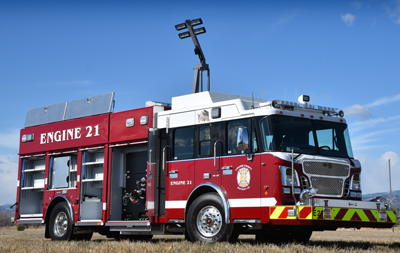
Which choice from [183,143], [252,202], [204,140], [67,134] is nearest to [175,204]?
[183,143]

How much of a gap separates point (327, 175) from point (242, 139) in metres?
1.92

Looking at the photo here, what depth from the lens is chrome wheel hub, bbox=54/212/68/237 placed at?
14367 millimetres

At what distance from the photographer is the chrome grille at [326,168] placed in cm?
998

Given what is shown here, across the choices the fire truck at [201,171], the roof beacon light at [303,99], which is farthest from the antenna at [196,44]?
the roof beacon light at [303,99]

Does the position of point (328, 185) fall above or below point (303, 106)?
below

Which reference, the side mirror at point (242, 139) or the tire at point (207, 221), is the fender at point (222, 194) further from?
the side mirror at point (242, 139)

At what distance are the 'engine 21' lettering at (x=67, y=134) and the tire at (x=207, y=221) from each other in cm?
432

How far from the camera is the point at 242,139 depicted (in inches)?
390

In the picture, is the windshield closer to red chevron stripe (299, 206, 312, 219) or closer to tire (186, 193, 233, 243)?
red chevron stripe (299, 206, 312, 219)

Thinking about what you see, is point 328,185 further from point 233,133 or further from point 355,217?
point 233,133

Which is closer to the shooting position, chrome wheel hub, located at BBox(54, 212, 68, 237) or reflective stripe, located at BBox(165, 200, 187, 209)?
reflective stripe, located at BBox(165, 200, 187, 209)

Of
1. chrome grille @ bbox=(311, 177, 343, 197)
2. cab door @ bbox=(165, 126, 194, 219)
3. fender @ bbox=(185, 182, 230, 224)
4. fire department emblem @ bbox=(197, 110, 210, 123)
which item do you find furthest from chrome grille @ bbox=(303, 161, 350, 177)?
cab door @ bbox=(165, 126, 194, 219)

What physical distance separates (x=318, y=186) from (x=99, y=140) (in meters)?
6.36

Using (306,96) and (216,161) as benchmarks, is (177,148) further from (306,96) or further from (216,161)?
(306,96)
